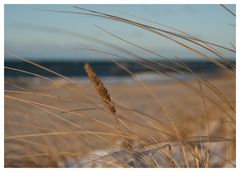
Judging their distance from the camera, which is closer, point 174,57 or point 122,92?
point 174,57

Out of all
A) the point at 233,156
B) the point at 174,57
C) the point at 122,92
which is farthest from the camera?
the point at 122,92

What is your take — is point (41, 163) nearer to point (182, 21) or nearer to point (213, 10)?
point (182, 21)

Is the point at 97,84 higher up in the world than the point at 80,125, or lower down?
lower down

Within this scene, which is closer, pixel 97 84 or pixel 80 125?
pixel 97 84

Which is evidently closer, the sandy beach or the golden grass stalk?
the golden grass stalk

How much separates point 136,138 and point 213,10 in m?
0.72

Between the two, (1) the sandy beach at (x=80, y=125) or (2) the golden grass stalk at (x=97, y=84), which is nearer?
(2) the golden grass stalk at (x=97, y=84)
